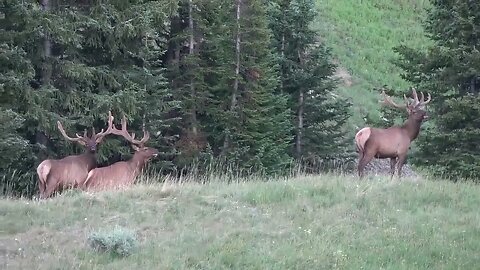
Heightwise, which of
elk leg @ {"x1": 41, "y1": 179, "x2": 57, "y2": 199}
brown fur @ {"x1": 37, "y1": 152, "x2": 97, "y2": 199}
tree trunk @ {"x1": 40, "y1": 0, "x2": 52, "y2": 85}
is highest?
tree trunk @ {"x1": 40, "y1": 0, "x2": 52, "y2": 85}

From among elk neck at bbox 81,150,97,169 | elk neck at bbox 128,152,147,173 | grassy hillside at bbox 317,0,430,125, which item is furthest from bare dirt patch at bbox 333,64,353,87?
elk neck at bbox 81,150,97,169

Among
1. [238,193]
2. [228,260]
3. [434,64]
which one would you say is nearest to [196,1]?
[434,64]

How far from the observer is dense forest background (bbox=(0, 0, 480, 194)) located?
648 inches

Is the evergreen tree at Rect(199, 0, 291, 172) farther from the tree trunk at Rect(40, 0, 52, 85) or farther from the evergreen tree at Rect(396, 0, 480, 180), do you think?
the tree trunk at Rect(40, 0, 52, 85)

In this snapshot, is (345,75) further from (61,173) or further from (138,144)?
(61,173)

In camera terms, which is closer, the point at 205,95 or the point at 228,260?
the point at 228,260

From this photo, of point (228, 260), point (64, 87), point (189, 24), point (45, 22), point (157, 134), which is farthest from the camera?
point (189, 24)

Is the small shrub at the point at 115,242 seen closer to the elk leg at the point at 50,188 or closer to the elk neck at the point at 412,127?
the elk leg at the point at 50,188

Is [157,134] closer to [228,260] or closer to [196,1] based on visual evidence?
[196,1]

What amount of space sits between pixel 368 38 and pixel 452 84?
990 inches

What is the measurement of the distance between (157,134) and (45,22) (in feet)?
13.7

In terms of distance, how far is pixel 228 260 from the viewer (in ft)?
29.0

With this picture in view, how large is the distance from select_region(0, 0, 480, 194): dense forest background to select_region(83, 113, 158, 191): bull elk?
69 cm

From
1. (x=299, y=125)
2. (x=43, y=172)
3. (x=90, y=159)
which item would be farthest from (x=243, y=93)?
(x=43, y=172)
